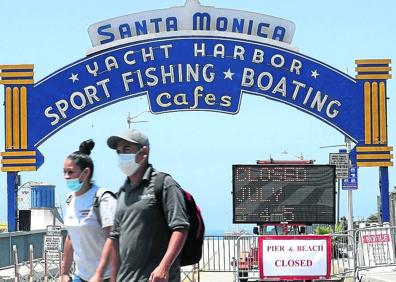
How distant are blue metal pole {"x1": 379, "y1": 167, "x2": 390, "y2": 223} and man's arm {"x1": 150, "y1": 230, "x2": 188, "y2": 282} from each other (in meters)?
18.1

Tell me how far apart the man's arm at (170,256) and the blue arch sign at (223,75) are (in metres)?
17.9

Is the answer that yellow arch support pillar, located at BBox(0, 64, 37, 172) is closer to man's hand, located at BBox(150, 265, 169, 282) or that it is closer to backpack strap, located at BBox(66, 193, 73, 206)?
backpack strap, located at BBox(66, 193, 73, 206)

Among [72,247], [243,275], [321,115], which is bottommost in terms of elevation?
[243,275]

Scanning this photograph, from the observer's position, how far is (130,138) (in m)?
7.70

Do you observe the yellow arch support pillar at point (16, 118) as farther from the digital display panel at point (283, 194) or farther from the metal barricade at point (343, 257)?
the metal barricade at point (343, 257)

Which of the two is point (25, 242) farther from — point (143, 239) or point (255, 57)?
point (143, 239)

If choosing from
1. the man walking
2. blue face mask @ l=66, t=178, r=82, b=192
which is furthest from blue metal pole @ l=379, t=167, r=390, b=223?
the man walking

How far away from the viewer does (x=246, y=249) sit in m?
23.7

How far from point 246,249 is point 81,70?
5979 mm

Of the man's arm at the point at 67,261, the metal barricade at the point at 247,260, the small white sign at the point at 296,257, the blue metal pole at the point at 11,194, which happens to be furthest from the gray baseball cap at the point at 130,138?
the blue metal pole at the point at 11,194

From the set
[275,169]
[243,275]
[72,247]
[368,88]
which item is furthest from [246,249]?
[72,247]

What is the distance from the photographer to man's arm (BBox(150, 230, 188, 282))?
281 inches

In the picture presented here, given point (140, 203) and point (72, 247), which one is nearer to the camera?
point (140, 203)

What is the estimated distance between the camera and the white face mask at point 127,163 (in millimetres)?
7652
